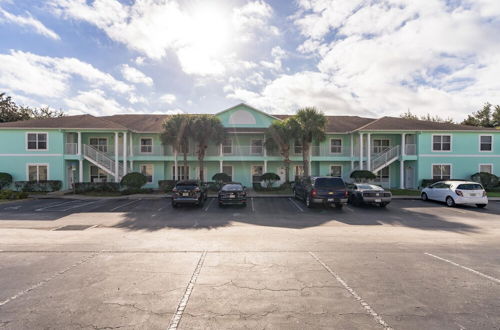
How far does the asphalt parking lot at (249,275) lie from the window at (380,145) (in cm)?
1678

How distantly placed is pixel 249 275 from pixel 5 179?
2722cm

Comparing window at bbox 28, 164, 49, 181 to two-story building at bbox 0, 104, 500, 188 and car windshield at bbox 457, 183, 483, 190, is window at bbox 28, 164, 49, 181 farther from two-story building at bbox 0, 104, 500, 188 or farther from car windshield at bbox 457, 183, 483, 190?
car windshield at bbox 457, 183, 483, 190

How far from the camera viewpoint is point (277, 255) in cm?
649

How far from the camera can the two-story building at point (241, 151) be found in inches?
899

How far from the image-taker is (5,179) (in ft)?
71.4

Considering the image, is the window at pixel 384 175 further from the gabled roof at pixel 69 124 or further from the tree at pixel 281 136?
the gabled roof at pixel 69 124

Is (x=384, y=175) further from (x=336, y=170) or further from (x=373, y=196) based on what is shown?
(x=373, y=196)

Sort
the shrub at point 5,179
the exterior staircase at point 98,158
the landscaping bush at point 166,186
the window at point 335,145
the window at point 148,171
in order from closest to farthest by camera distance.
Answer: the shrub at point 5,179, the landscaping bush at point 166,186, the exterior staircase at point 98,158, the window at point 148,171, the window at point 335,145

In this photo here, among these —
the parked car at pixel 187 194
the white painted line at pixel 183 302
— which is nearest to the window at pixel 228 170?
the parked car at pixel 187 194

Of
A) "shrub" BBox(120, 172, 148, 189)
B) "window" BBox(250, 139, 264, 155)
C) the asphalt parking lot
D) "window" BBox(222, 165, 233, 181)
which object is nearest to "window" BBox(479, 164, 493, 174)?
the asphalt parking lot

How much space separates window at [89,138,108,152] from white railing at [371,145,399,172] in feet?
88.7

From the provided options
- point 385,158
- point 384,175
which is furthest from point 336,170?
point 384,175

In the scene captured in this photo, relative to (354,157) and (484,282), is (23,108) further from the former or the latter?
(484,282)

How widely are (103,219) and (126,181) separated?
9959 millimetres
